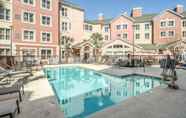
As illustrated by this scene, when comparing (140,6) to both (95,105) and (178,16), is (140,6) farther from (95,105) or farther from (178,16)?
(95,105)

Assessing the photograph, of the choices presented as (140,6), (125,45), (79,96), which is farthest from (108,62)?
(140,6)

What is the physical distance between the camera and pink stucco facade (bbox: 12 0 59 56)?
1005 inches

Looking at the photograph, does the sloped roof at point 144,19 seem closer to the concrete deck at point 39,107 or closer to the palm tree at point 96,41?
the palm tree at point 96,41

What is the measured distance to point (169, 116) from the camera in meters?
5.04

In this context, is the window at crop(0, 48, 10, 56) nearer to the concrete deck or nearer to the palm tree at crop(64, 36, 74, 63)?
the palm tree at crop(64, 36, 74, 63)

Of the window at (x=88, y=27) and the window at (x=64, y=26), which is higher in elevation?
the window at (x=88, y=27)

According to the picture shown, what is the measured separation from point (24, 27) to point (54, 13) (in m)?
6.02

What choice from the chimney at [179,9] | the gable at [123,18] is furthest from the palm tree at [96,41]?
the chimney at [179,9]

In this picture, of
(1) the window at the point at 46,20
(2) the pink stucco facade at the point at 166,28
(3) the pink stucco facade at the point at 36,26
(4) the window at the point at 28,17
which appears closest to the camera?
(3) the pink stucco facade at the point at 36,26

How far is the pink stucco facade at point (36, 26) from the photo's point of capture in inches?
1005

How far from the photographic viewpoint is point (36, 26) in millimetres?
27688

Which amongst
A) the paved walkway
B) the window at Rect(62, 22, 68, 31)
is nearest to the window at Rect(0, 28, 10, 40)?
the window at Rect(62, 22, 68, 31)

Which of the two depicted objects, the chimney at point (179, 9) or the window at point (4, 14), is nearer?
the window at point (4, 14)

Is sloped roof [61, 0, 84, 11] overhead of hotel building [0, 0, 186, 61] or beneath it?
overhead
